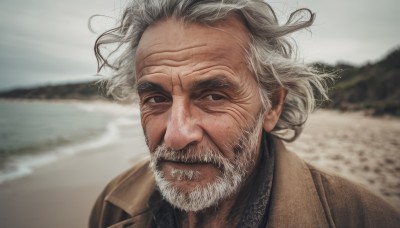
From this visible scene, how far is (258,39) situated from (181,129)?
0.86 m

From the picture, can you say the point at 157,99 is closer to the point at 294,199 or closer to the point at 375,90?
the point at 294,199

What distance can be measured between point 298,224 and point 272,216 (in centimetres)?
14

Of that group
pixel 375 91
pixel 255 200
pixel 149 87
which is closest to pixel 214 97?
pixel 149 87

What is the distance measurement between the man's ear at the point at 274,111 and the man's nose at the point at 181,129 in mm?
600

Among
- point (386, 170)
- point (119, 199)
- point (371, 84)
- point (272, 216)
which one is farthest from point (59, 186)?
point (371, 84)

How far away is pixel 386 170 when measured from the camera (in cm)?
575

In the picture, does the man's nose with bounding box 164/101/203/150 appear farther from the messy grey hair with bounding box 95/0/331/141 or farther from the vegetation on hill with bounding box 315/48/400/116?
the vegetation on hill with bounding box 315/48/400/116

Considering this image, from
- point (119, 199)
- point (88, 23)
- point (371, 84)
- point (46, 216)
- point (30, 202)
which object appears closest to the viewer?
point (119, 199)

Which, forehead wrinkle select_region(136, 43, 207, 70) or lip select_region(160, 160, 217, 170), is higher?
forehead wrinkle select_region(136, 43, 207, 70)

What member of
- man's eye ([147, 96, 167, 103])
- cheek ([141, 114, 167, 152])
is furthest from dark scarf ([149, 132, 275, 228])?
man's eye ([147, 96, 167, 103])

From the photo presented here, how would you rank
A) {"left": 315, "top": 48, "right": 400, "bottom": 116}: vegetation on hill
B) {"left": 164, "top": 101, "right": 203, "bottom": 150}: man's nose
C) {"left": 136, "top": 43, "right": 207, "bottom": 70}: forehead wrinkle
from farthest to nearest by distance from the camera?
{"left": 315, "top": 48, "right": 400, "bottom": 116}: vegetation on hill
{"left": 136, "top": 43, "right": 207, "bottom": 70}: forehead wrinkle
{"left": 164, "top": 101, "right": 203, "bottom": 150}: man's nose

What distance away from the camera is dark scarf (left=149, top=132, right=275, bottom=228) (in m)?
1.57

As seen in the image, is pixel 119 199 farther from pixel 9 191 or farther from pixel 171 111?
pixel 9 191

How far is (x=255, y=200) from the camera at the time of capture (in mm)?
1608
